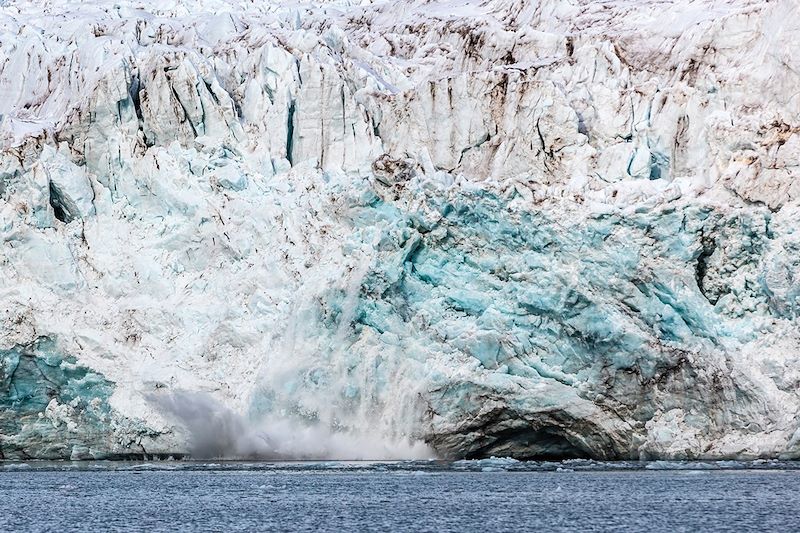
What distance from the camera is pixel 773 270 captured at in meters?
26.1

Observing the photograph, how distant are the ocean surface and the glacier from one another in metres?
0.81

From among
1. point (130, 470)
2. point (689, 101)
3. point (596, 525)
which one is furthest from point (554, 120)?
point (596, 525)

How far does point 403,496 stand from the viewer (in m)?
22.0

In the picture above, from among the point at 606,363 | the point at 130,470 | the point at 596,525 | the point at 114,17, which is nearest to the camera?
the point at 596,525

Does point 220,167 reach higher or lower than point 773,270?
higher

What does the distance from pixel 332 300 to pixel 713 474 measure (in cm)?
850

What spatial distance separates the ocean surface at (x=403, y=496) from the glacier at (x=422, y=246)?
811 millimetres

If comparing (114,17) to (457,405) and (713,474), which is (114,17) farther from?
(713,474)

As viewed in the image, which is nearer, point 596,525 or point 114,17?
point 596,525

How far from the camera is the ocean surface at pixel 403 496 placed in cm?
1795

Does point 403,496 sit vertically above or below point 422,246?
below

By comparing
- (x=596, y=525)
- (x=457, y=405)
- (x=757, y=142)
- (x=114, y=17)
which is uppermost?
(x=114, y=17)

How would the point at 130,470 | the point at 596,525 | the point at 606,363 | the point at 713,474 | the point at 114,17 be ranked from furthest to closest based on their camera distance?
1. the point at 114,17
2. the point at 130,470
3. the point at 606,363
4. the point at 713,474
5. the point at 596,525

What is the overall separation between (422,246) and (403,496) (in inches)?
297
